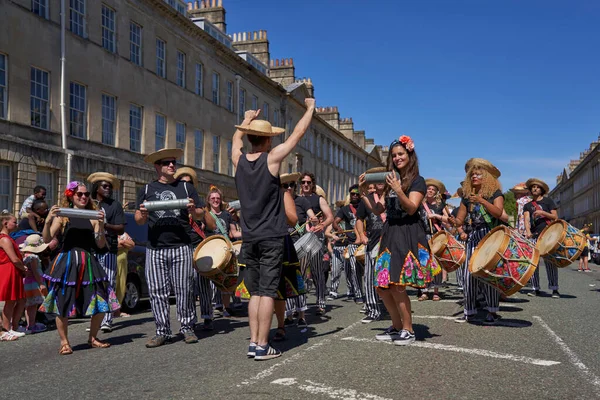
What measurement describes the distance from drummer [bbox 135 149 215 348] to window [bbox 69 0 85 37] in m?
17.4

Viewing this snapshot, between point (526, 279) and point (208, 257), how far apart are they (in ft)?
12.0

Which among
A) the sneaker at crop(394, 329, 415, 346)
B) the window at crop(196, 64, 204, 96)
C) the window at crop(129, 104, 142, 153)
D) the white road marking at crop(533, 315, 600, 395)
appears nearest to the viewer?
the white road marking at crop(533, 315, 600, 395)

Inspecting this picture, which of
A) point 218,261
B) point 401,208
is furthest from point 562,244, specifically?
point 218,261

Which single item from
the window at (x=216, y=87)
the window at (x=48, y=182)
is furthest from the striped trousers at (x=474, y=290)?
the window at (x=216, y=87)

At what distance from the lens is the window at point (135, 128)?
26.1 metres

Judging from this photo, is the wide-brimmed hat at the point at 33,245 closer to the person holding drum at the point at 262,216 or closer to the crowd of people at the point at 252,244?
the crowd of people at the point at 252,244

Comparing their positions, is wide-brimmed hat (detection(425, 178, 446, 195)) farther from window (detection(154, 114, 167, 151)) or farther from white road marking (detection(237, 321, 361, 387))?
window (detection(154, 114, 167, 151))

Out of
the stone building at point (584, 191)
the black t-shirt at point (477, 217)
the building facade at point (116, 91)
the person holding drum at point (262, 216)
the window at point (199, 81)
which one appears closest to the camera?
the person holding drum at point (262, 216)

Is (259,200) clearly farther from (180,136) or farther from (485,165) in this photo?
(180,136)

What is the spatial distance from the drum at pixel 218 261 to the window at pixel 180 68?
2386 centimetres

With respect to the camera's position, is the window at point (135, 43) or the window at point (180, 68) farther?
the window at point (180, 68)

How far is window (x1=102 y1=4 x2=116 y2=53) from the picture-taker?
24.1 meters

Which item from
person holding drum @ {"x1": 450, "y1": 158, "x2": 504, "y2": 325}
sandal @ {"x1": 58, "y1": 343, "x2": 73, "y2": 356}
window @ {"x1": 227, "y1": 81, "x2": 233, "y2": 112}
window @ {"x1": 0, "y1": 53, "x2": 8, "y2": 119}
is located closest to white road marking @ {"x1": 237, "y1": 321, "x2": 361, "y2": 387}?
person holding drum @ {"x1": 450, "y1": 158, "x2": 504, "y2": 325}

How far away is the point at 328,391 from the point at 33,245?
6.17m
